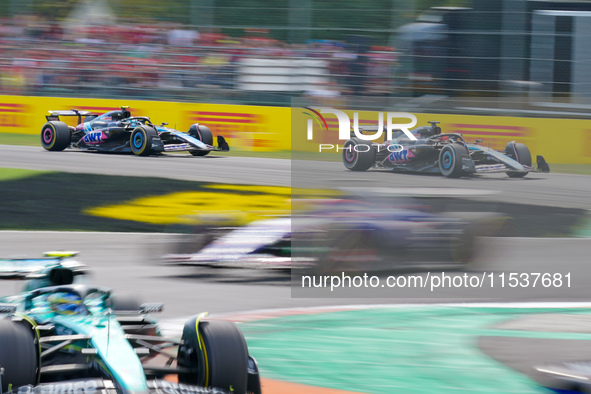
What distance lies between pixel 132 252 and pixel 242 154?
274 inches

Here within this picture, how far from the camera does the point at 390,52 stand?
14.0 m

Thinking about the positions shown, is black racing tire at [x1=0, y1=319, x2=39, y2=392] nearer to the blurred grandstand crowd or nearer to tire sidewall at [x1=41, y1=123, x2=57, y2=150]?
the blurred grandstand crowd

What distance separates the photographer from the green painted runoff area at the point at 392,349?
14.7ft

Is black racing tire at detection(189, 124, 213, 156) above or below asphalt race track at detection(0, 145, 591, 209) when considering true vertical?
above

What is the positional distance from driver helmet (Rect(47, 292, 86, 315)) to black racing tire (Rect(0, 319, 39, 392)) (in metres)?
0.39

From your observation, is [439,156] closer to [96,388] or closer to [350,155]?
[350,155]

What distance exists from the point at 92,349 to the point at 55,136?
11.8 metres

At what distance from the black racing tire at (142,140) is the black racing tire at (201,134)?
66cm

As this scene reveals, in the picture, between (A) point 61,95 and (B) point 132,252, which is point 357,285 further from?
(A) point 61,95

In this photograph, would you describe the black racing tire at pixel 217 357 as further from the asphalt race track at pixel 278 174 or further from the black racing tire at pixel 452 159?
the black racing tire at pixel 452 159

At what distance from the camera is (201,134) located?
14484 mm

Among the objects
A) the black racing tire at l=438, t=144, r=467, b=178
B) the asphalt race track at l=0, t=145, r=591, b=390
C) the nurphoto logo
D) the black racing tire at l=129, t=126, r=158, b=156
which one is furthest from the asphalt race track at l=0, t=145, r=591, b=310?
the black racing tire at l=129, t=126, r=158, b=156

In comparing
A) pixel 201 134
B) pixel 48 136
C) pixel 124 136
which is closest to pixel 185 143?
pixel 201 134

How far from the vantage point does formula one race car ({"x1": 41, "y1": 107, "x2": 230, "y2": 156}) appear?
563 inches
